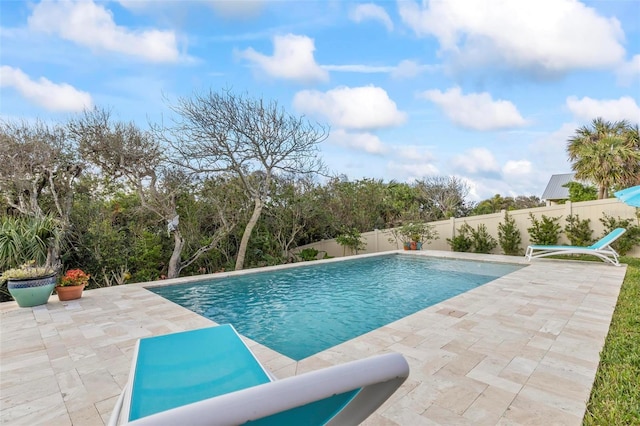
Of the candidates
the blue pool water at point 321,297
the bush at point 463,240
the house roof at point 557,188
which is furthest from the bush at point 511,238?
the house roof at point 557,188

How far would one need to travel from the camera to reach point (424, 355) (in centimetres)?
338

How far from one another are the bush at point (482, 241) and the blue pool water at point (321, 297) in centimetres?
261

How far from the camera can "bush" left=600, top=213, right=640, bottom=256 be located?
10344mm

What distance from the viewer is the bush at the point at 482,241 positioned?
505 inches

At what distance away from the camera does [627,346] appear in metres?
3.50

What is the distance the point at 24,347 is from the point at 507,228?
1352 cm

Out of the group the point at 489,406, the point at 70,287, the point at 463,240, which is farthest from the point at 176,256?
the point at 463,240

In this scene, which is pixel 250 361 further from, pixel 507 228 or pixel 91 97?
pixel 507 228

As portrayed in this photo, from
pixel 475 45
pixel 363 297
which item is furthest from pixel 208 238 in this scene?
pixel 475 45

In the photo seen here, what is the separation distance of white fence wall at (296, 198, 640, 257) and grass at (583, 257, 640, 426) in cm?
805

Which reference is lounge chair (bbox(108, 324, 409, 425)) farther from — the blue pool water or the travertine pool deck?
the blue pool water

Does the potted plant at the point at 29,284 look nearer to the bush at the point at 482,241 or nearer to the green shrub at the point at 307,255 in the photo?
the green shrub at the point at 307,255

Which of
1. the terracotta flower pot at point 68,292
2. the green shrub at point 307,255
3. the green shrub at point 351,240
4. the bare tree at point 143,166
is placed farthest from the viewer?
the green shrub at point 351,240

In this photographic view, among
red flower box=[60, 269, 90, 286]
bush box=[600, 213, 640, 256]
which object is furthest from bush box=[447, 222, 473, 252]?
red flower box=[60, 269, 90, 286]
